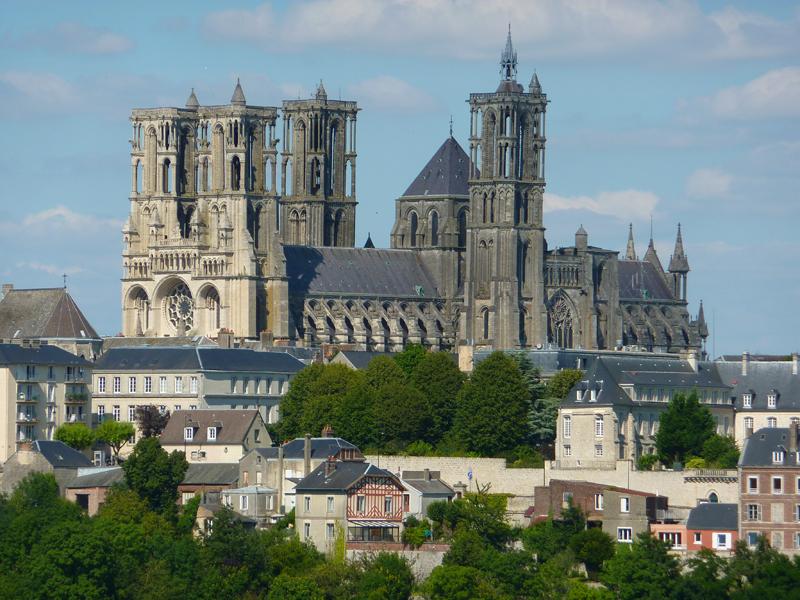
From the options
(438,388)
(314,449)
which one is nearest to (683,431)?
(438,388)

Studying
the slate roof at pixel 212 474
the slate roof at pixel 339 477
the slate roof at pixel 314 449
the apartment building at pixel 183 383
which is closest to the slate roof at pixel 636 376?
the slate roof at pixel 314 449

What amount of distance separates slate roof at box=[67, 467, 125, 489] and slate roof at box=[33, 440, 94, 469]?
81 centimetres

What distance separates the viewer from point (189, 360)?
443 feet

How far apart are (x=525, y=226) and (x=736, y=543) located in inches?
2161

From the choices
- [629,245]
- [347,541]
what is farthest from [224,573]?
[629,245]

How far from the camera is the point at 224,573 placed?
361 feet

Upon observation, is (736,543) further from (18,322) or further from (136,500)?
(18,322)

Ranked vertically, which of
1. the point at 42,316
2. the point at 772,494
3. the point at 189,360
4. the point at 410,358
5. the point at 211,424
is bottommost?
the point at 772,494

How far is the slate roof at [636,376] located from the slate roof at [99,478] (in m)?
15.9

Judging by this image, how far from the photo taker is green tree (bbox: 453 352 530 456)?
417ft

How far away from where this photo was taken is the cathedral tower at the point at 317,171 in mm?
166500

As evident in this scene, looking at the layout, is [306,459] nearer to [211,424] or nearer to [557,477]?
[211,424]

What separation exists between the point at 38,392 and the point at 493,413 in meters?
16.5

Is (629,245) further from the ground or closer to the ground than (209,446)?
further from the ground
